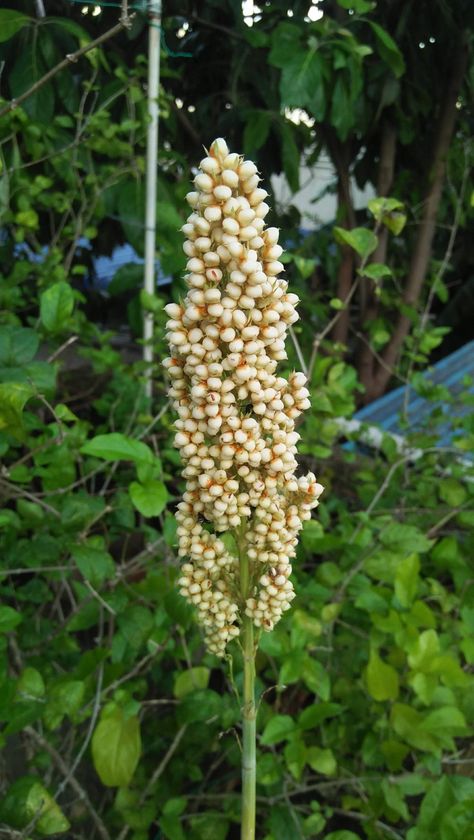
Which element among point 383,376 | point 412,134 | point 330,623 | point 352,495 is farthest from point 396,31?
point 330,623

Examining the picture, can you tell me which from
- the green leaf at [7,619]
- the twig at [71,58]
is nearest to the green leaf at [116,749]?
the green leaf at [7,619]

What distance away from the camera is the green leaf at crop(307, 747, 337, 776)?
1.16m

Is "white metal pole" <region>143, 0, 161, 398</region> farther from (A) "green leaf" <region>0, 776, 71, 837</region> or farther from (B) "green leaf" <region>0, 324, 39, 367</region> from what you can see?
(A) "green leaf" <region>0, 776, 71, 837</region>

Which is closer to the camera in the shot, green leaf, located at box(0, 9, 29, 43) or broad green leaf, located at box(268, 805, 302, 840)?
broad green leaf, located at box(268, 805, 302, 840)

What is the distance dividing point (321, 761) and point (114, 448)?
69cm

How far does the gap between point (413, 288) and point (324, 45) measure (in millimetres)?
1240

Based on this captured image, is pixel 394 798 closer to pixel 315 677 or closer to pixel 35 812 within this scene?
pixel 315 677

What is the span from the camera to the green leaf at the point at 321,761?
1.16 m

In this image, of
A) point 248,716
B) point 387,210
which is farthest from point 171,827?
point 387,210

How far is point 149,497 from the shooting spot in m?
0.99

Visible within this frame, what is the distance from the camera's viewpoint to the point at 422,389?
6.06 ft

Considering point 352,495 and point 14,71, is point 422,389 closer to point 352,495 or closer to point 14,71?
point 352,495

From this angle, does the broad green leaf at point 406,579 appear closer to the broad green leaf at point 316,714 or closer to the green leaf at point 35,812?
the broad green leaf at point 316,714

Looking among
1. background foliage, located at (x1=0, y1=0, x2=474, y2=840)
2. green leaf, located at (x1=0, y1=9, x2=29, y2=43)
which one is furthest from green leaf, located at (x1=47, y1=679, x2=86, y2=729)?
green leaf, located at (x1=0, y1=9, x2=29, y2=43)
